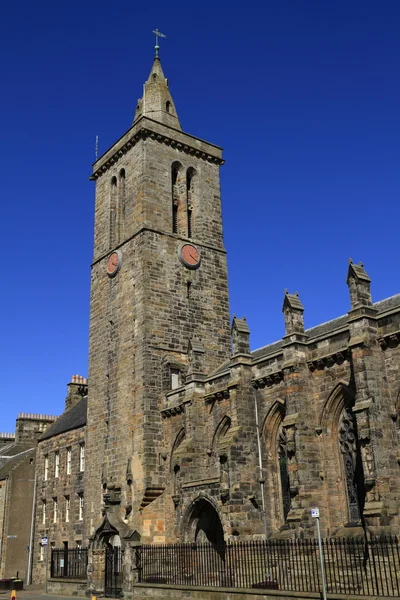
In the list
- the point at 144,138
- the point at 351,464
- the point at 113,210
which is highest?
the point at 144,138

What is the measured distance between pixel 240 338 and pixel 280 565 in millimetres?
9200

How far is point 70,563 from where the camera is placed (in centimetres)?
2897

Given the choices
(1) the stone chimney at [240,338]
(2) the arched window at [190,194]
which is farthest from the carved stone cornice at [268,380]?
(2) the arched window at [190,194]

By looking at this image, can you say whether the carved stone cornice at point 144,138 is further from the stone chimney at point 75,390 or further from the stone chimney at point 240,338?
the stone chimney at point 75,390

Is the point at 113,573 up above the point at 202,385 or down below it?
below

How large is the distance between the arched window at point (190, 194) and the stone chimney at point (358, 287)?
48.2 ft

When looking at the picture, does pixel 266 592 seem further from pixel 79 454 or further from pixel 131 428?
pixel 79 454

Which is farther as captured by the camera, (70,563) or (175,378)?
(175,378)

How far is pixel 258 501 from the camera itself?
905 inches

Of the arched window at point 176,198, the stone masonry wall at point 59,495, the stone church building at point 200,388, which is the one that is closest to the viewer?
the stone church building at point 200,388

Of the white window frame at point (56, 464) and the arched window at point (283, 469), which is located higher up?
the white window frame at point (56, 464)

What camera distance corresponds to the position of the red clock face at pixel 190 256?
32.2m

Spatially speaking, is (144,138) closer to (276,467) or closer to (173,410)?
(173,410)

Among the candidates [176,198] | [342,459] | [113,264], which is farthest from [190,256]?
[342,459]
